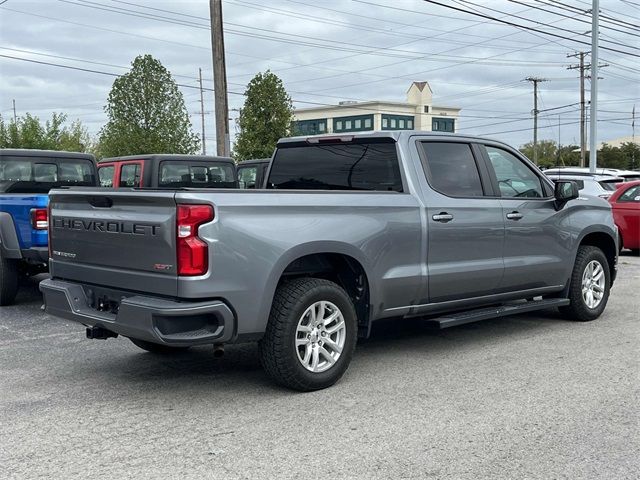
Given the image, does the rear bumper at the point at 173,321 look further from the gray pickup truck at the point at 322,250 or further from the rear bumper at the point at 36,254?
the rear bumper at the point at 36,254

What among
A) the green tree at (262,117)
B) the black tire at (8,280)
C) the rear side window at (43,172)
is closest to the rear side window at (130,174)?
the rear side window at (43,172)

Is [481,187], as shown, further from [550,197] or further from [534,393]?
[534,393]

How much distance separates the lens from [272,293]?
5.02m

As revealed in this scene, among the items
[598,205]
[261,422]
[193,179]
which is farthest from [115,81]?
[261,422]

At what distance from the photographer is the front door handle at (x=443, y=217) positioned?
6125 mm

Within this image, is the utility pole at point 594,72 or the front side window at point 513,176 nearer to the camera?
the front side window at point 513,176

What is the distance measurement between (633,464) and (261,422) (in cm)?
220

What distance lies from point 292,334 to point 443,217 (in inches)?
73.1

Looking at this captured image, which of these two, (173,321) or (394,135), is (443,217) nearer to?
(394,135)

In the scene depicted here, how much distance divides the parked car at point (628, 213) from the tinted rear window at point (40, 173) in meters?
10.0

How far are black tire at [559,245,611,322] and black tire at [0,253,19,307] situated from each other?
21.2ft

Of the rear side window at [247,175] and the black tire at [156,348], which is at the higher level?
the rear side window at [247,175]

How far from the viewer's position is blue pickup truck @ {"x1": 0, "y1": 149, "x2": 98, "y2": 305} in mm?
8641

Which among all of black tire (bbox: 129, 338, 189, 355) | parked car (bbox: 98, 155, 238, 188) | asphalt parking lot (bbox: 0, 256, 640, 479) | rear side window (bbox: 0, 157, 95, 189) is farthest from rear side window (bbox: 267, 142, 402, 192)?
parked car (bbox: 98, 155, 238, 188)
